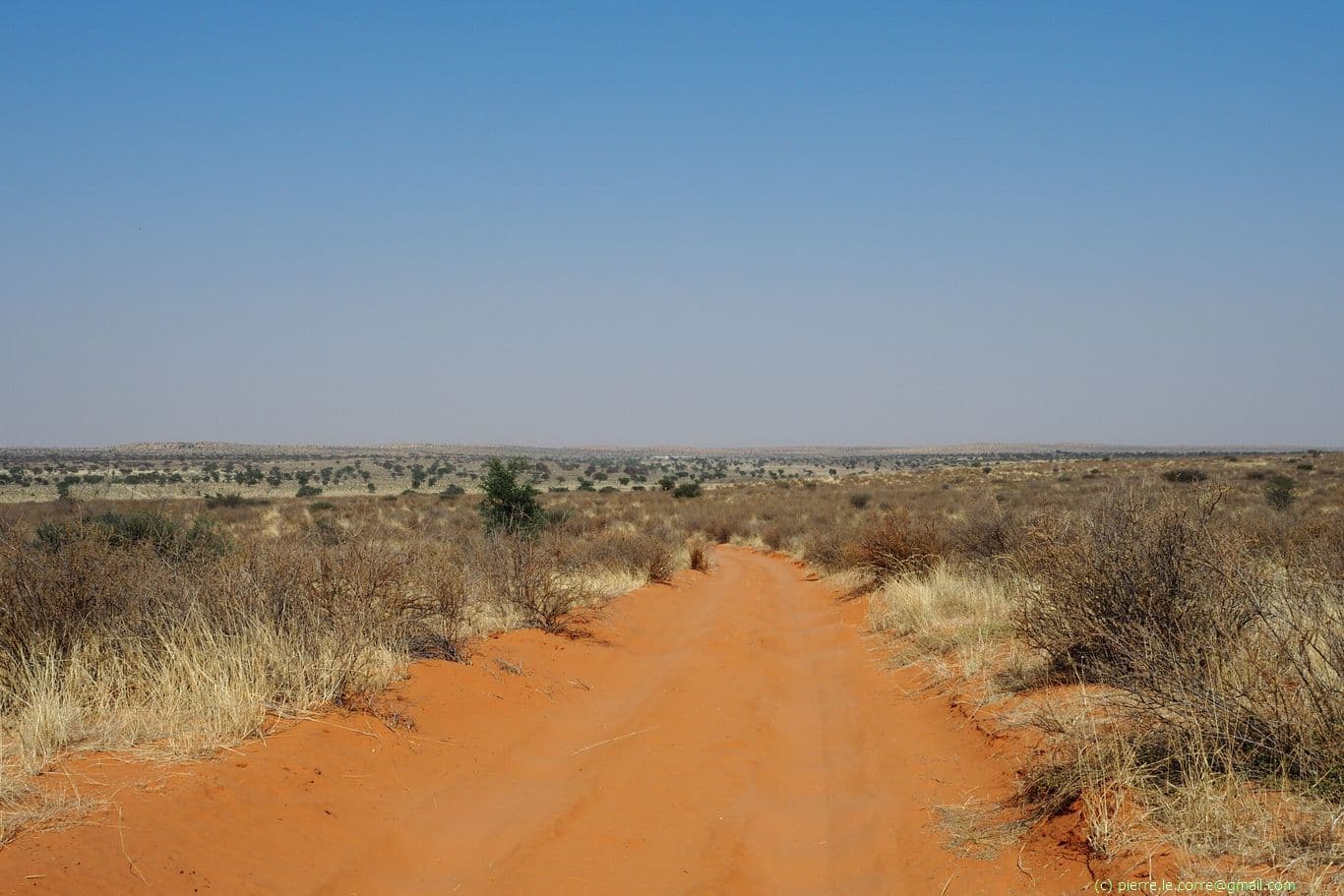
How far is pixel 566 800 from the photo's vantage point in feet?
21.1

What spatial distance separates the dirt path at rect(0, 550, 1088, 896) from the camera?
4891mm

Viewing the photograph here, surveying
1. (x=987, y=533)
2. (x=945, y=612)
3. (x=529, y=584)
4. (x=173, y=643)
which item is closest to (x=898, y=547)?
(x=987, y=533)

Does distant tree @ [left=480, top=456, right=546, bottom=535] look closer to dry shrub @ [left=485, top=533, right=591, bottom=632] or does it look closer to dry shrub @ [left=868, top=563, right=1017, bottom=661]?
dry shrub @ [left=485, top=533, right=591, bottom=632]

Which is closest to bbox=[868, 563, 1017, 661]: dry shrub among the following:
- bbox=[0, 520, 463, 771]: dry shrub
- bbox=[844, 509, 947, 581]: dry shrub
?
bbox=[844, 509, 947, 581]: dry shrub

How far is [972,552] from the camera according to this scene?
51.6 feet

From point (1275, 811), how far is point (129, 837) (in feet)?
19.5

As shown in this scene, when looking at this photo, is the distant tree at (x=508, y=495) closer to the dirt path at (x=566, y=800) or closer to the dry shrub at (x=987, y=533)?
the dry shrub at (x=987, y=533)

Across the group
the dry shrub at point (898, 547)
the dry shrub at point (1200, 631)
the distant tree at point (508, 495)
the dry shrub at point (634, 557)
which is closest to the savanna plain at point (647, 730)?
the dry shrub at point (1200, 631)

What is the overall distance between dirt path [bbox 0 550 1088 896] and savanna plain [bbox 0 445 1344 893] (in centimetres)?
3

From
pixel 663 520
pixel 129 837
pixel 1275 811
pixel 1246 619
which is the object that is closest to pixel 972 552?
pixel 1246 619

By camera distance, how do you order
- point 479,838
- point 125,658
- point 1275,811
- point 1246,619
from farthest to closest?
point 125,658 → point 1246,619 → point 479,838 → point 1275,811

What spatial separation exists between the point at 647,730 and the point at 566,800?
201 centimetres

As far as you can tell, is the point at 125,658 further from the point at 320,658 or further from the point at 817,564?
the point at 817,564

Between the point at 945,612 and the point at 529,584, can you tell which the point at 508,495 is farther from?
the point at 945,612
